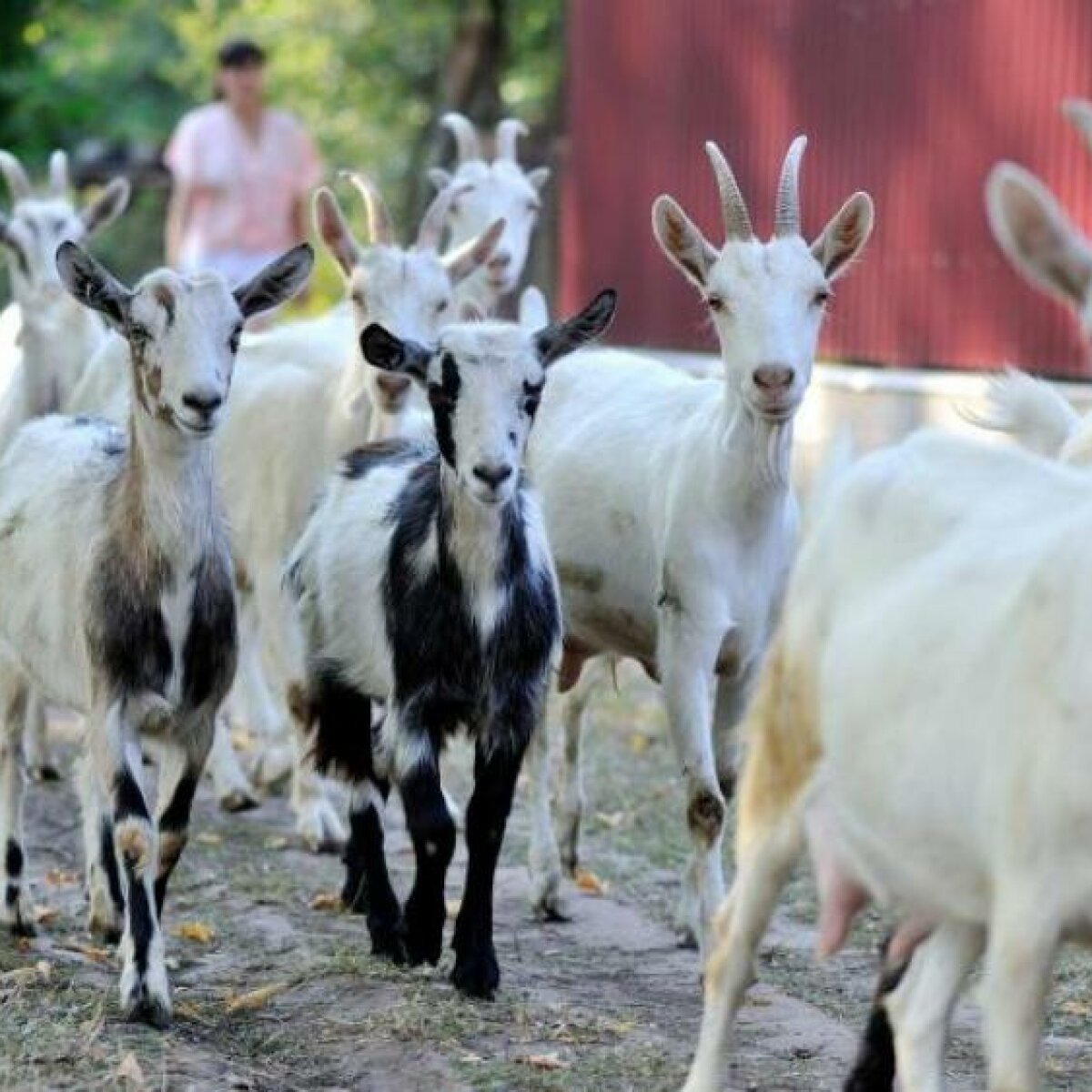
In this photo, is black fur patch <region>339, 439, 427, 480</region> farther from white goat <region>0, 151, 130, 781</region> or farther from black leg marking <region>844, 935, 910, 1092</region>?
white goat <region>0, 151, 130, 781</region>

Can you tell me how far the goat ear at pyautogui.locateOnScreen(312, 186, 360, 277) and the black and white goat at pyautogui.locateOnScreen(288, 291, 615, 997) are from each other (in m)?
1.92

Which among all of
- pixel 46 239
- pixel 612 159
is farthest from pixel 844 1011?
pixel 612 159

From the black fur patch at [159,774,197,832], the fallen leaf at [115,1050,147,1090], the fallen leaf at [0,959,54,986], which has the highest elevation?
the black fur patch at [159,774,197,832]

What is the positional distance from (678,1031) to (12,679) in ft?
7.66

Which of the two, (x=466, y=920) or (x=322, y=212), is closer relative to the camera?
(x=466, y=920)

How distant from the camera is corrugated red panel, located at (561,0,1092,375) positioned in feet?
45.1

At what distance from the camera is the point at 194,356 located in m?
7.02

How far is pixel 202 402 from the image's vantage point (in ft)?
22.8

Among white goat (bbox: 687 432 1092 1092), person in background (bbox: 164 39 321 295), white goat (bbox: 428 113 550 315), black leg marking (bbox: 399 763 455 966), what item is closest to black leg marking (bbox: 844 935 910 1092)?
white goat (bbox: 687 432 1092 1092)

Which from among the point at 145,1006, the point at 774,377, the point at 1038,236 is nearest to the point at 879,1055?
the point at 145,1006

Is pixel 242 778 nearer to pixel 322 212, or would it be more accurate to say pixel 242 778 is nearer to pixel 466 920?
pixel 322 212

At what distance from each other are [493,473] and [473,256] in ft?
9.09

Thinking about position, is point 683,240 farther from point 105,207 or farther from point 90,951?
point 105,207

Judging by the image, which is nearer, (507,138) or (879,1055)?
(879,1055)
